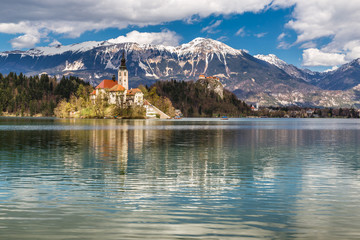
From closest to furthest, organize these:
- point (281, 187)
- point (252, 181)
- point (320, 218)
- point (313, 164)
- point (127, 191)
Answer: point (320, 218) < point (127, 191) < point (281, 187) < point (252, 181) < point (313, 164)

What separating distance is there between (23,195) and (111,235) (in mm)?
10375

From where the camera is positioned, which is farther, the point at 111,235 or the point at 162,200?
the point at 162,200

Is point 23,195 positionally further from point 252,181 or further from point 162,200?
point 252,181

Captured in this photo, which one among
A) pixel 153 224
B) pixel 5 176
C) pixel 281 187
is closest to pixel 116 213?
pixel 153 224

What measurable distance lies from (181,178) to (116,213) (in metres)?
11.8

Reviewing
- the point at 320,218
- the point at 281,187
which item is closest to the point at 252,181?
the point at 281,187

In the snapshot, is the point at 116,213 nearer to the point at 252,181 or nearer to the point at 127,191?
the point at 127,191

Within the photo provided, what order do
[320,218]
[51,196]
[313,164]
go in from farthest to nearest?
[313,164] < [51,196] < [320,218]

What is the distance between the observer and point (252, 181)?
97.5ft

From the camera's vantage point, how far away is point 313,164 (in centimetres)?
4119

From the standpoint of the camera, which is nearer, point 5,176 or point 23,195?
point 23,195

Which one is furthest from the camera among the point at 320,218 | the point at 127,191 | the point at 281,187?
the point at 281,187

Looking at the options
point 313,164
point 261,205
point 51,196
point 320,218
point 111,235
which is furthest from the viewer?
point 313,164

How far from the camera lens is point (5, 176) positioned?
3091 cm
